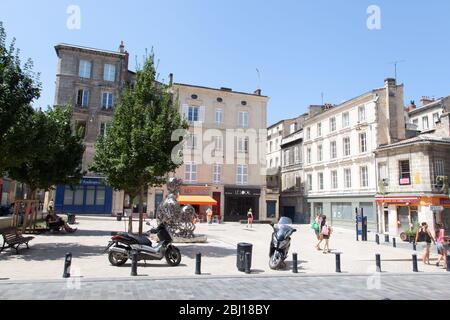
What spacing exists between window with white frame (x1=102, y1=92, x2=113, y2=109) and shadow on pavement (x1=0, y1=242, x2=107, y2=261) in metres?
21.1

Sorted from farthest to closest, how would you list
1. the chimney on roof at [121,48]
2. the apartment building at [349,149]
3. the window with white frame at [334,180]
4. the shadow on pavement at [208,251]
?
1. the chimney on roof at [121,48]
2. the window with white frame at [334,180]
3. the apartment building at [349,149]
4. the shadow on pavement at [208,251]

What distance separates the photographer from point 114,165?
1338cm

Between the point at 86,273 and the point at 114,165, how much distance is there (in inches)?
222

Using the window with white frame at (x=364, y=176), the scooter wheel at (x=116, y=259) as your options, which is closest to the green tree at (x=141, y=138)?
the scooter wheel at (x=116, y=259)

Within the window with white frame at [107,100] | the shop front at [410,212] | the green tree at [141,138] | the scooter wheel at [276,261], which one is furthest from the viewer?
the window with white frame at [107,100]

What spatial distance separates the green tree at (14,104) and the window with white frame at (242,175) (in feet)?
81.2

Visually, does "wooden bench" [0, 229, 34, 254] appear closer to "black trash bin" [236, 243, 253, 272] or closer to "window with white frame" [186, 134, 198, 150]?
"black trash bin" [236, 243, 253, 272]

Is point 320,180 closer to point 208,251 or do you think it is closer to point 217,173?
point 217,173

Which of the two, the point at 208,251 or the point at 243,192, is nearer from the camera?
the point at 208,251

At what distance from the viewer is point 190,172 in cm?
3347

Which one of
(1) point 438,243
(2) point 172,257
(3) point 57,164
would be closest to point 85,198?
(3) point 57,164

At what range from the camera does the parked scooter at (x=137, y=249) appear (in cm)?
945

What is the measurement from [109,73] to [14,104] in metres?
23.2

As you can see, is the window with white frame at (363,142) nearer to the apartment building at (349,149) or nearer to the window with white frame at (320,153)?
the apartment building at (349,149)
